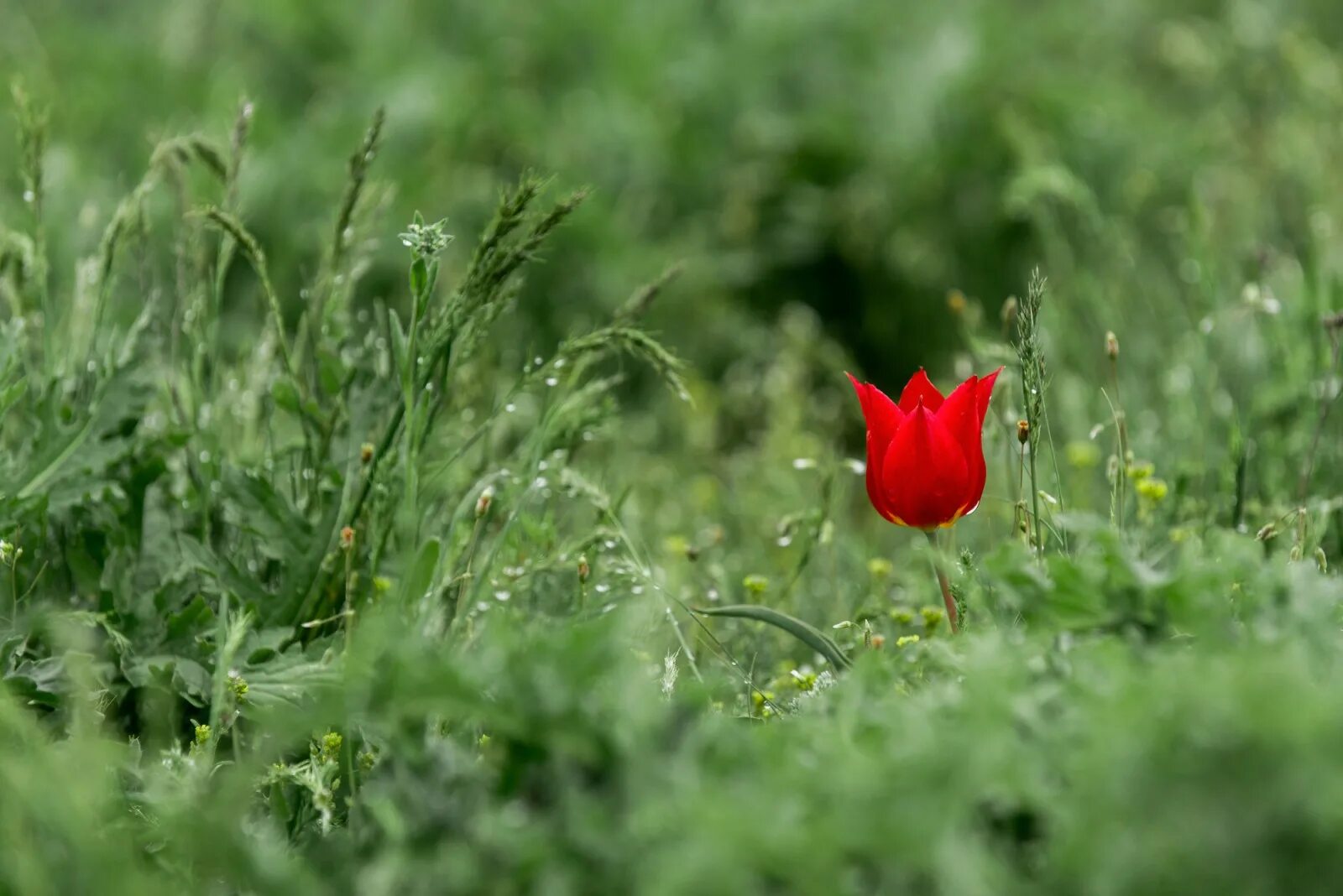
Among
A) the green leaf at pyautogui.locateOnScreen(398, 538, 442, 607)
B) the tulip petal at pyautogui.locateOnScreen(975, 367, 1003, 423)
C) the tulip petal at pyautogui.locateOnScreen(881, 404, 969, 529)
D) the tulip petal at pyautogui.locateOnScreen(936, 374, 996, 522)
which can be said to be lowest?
the green leaf at pyautogui.locateOnScreen(398, 538, 442, 607)

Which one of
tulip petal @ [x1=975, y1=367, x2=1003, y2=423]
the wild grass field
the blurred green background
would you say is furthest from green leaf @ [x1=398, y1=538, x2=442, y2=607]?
the blurred green background

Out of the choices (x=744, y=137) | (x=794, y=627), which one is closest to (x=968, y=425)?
(x=794, y=627)

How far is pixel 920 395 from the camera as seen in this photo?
1.75 m

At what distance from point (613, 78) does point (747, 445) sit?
117 centimetres

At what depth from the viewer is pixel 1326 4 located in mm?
4938

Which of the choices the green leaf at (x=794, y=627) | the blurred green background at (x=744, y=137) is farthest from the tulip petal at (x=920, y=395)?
the blurred green background at (x=744, y=137)

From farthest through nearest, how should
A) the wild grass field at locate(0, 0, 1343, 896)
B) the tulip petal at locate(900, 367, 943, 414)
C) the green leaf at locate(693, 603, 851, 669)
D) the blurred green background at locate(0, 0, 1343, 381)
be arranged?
the blurred green background at locate(0, 0, 1343, 381) < the tulip petal at locate(900, 367, 943, 414) < the green leaf at locate(693, 603, 851, 669) < the wild grass field at locate(0, 0, 1343, 896)

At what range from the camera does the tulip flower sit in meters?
1.63

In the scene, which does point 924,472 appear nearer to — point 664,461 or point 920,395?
point 920,395

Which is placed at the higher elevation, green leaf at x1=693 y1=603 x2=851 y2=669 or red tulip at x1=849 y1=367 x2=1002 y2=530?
red tulip at x1=849 y1=367 x2=1002 y2=530

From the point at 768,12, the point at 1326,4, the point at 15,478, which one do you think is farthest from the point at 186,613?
the point at 1326,4

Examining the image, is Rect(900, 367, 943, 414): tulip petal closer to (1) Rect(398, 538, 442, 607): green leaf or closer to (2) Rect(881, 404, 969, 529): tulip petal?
(2) Rect(881, 404, 969, 529): tulip petal

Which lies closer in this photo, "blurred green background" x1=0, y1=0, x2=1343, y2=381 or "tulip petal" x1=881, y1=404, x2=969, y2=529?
"tulip petal" x1=881, y1=404, x2=969, y2=529

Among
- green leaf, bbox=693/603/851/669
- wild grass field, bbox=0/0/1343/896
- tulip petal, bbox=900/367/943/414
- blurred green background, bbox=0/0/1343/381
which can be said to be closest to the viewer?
wild grass field, bbox=0/0/1343/896
